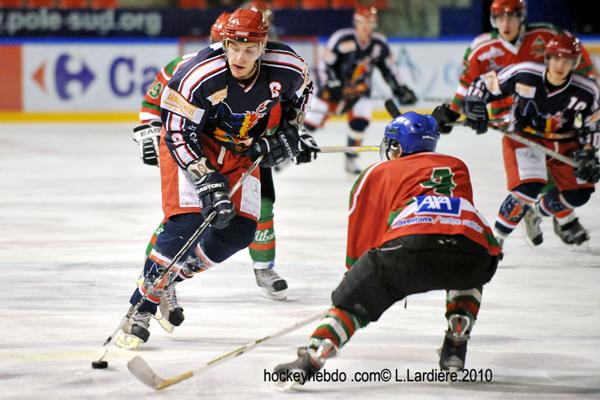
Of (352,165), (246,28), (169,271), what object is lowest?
(352,165)

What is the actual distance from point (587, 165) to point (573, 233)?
0.49 meters

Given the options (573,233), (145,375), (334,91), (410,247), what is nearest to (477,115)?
(573,233)

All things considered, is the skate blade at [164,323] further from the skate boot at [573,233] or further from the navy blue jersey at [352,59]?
the navy blue jersey at [352,59]

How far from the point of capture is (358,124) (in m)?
8.87

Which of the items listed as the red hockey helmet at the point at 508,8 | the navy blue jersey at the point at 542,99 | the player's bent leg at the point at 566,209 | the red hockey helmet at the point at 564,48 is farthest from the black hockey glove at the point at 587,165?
the red hockey helmet at the point at 508,8

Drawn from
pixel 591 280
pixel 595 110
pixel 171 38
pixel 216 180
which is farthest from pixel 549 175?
pixel 171 38

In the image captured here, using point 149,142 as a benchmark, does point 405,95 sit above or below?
below

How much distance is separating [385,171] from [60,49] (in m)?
8.87

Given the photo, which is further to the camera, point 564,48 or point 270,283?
point 564,48

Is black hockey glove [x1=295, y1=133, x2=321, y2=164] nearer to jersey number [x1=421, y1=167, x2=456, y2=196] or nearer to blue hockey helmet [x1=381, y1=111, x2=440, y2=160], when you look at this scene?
blue hockey helmet [x1=381, y1=111, x2=440, y2=160]

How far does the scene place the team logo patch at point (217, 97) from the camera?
13.2ft

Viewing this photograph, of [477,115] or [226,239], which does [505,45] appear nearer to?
[477,115]

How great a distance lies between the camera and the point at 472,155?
9883 millimetres

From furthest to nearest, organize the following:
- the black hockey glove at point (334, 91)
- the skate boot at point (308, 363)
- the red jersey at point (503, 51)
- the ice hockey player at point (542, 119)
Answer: the black hockey glove at point (334, 91) → the red jersey at point (503, 51) → the ice hockey player at point (542, 119) → the skate boot at point (308, 363)
